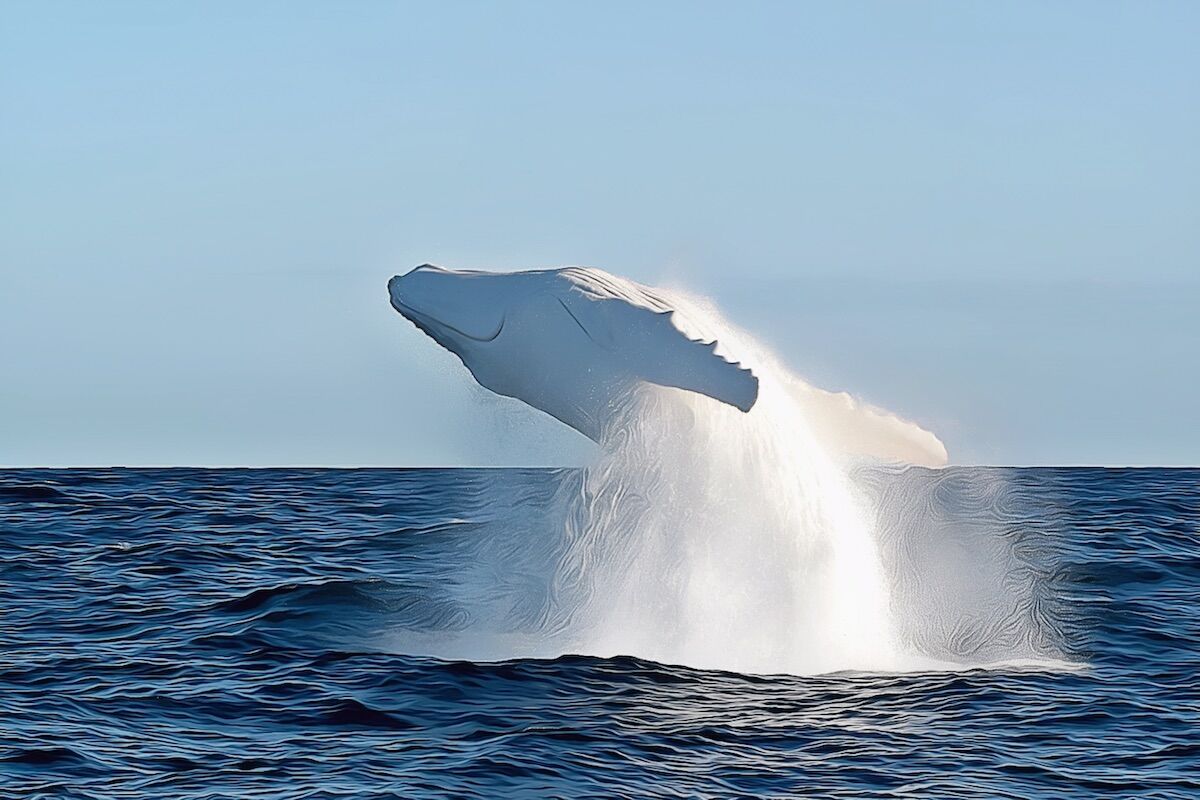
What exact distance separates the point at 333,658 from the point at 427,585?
4.82 meters

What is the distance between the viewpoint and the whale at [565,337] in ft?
39.9

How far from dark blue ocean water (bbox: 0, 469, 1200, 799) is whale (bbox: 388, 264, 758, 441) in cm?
246

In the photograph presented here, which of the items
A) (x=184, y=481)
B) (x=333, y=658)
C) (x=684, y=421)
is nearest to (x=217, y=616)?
(x=333, y=658)

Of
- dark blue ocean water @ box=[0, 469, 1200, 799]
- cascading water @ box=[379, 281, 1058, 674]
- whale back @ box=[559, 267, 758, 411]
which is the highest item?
whale back @ box=[559, 267, 758, 411]

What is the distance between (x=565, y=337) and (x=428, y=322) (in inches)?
54.7

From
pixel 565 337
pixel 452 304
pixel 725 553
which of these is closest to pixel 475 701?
pixel 565 337

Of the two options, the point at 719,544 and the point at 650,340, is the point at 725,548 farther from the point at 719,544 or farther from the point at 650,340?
the point at 650,340

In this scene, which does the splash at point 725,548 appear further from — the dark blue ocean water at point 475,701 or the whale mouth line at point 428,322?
the whale mouth line at point 428,322

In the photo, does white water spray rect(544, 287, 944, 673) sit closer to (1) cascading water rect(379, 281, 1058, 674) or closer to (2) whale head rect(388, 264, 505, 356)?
(1) cascading water rect(379, 281, 1058, 674)

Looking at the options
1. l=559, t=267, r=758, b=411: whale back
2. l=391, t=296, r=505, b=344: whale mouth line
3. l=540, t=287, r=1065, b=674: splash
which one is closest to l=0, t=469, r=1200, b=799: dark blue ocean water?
l=540, t=287, r=1065, b=674: splash

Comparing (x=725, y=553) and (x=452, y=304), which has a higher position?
(x=452, y=304)

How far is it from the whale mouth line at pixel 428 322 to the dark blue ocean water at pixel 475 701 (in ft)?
9.61

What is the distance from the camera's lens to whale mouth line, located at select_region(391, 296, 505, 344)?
13258mm

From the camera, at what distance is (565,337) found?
42.4 feet
